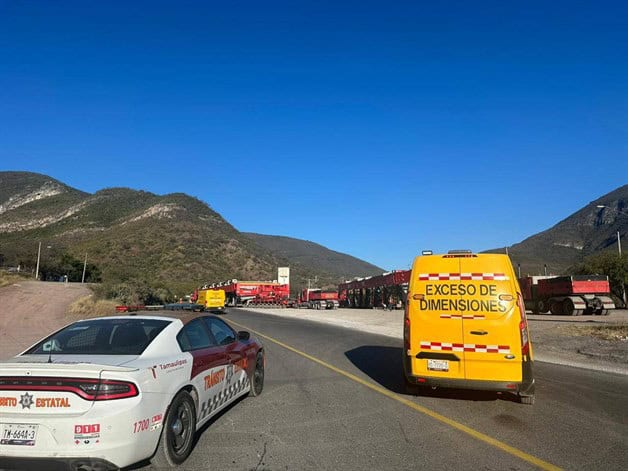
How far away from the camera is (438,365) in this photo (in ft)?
25.0

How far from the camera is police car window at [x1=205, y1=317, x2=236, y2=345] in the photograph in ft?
21.7

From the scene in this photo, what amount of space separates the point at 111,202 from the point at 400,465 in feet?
437

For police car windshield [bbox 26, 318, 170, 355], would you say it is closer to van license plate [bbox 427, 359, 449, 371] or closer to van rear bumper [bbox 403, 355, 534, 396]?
van license plate [bbox 427, 359, 449, 371]

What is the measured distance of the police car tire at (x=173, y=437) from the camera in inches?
180

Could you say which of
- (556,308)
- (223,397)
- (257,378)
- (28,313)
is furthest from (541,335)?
(28,313)

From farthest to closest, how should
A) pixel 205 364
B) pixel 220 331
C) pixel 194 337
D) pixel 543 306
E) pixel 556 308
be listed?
pixel 543 306, pixel 556 308, pixel 220 331, pixel 194 337, pixel 205 364

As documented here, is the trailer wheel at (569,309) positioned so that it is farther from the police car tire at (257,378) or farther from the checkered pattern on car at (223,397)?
the checkered pattern on car at (223,397)

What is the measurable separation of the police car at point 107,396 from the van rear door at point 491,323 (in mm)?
4064

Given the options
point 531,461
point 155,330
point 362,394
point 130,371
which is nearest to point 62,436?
point 130,371

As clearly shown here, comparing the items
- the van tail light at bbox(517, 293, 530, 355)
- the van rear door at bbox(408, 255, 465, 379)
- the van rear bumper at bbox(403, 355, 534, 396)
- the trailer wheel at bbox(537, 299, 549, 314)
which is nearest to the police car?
the van rear door at bbox(408, 255, 465, 379)

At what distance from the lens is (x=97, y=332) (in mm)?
5457

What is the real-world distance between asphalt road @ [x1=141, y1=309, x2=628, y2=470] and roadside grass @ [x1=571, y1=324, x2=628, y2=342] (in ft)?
27.9

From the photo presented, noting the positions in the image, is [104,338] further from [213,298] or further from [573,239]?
[573,239]

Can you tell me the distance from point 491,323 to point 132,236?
95.3 meters
